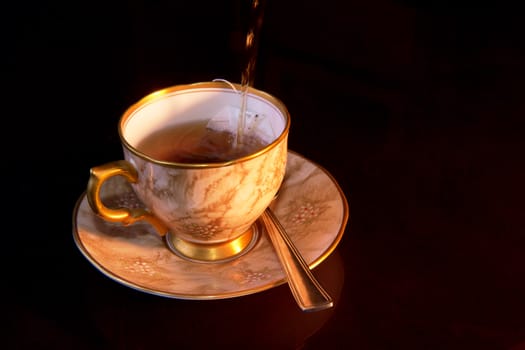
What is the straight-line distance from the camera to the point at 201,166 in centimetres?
51

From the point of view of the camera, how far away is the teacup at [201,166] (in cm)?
54

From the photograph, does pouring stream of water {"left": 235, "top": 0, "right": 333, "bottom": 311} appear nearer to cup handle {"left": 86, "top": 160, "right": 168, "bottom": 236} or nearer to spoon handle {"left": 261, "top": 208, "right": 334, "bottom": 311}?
spoon handle {"left": 261, "top": 208, "right": 334, "bottom": 311}

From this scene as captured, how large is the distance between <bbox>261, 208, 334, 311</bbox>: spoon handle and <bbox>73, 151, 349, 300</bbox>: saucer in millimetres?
12

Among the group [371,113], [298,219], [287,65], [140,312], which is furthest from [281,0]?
[140,312]

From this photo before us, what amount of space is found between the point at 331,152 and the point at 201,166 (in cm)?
34

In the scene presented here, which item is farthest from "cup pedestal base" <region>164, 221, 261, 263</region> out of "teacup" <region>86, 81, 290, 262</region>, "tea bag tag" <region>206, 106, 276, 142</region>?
"tea bag tag" <region>206, 106, 276, 142</region>

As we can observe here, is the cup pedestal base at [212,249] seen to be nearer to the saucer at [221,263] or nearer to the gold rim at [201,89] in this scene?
the saucer at [221,263]

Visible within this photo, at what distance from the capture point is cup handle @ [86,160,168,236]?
54 cm

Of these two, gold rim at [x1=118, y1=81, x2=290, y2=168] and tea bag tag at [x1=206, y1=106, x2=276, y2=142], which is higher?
gold rim at [x1=118, y1=81, x2=290, y2=168]

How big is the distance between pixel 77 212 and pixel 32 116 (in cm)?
37

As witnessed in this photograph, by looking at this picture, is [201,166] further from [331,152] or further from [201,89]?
[331,152]

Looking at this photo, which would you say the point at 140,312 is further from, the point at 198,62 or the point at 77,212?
the point at 198,62

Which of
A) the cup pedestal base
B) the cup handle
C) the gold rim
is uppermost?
the gold rim

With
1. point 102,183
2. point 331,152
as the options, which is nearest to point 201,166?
point 102,183
